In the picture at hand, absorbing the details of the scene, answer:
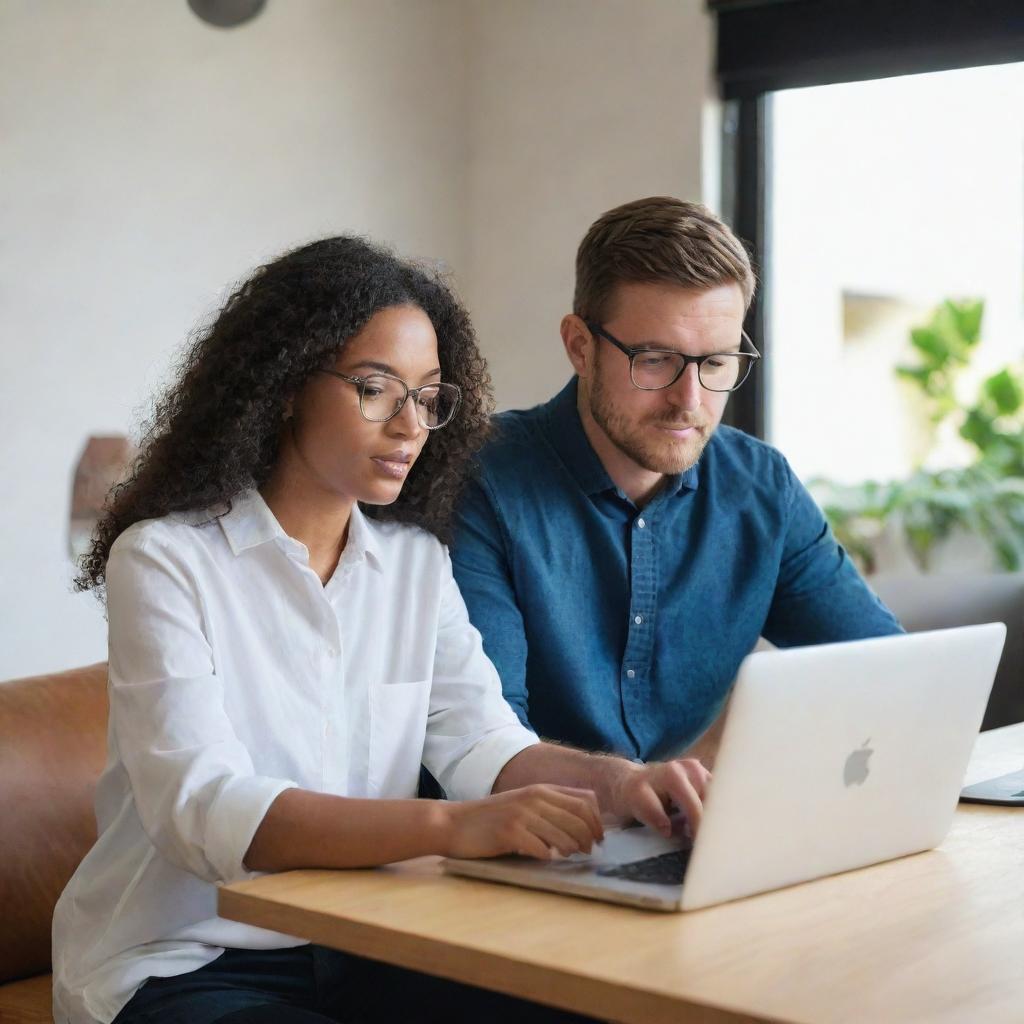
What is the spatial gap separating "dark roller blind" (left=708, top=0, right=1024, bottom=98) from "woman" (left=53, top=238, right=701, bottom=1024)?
6.07 ft

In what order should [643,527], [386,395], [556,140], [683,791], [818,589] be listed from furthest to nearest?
[556,140] < [818,589] < [643,527] < [386,395] < [683,791]

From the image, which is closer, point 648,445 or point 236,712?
point 236,712

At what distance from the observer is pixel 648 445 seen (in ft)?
6.64

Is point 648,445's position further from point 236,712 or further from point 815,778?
point 815,778

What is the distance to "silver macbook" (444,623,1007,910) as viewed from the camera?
3.76ft

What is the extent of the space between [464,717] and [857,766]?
0.61 metres

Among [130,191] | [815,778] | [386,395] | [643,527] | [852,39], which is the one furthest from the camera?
[852,39]

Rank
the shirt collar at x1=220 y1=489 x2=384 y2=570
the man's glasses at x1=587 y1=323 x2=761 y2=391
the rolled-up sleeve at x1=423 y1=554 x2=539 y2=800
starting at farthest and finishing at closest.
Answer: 1. the man's glasses at x1=587 y1=323 x2=761 y2=391
2. the rolled-up sleeve at x1=423 y1=554 x2=539 y2=800
3. the shirt collar at x1=220 y1=489 x2=384 y2=570

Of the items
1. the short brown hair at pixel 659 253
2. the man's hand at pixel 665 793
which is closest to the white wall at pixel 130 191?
the short brown hair at pixel 659 253

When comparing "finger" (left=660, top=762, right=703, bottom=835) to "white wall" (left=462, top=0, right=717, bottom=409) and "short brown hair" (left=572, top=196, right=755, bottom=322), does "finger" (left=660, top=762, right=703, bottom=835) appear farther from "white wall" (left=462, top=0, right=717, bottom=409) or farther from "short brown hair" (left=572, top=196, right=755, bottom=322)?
"white wall" (left=462, top=0, right=717, bottom=409)

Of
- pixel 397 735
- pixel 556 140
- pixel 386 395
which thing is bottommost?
pixel 397 735

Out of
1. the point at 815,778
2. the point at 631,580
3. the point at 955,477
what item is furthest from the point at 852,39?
the point at 815,778

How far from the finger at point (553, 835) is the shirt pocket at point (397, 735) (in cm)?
40

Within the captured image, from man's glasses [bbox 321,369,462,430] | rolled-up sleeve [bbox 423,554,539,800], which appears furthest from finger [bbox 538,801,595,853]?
man's glasses [bbox 321,369,462,430]
